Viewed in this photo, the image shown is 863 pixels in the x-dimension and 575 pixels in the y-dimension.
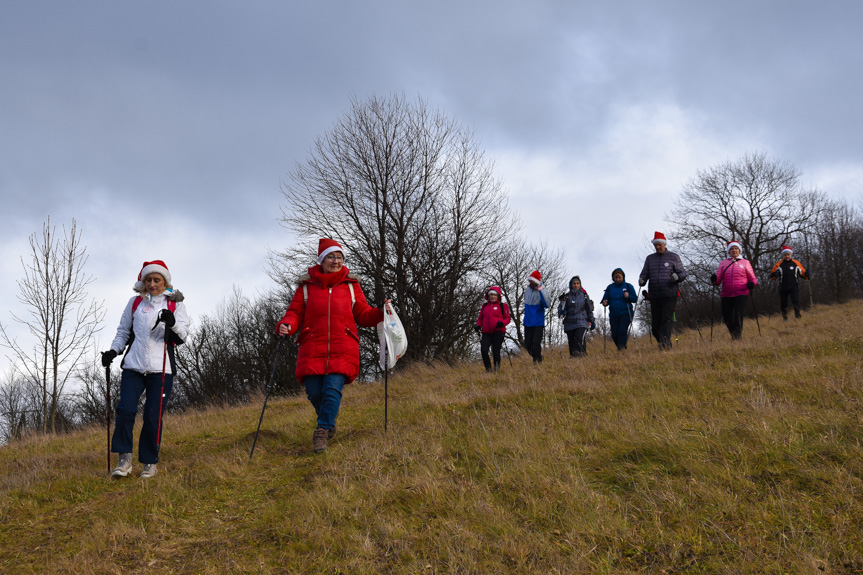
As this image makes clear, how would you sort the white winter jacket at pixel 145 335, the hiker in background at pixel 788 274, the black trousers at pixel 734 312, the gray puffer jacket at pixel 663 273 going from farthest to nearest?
the hiker in background at pixel 788 274 < the black trousers at pixel 734 312 < the gray puffer jacket at pixel 663 273 < the white winter jacket at pixel 145 335

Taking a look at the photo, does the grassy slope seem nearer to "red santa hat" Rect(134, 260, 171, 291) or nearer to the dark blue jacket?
"red santa hat" Rect(134, 260, 171, 291)

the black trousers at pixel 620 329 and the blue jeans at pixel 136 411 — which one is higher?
the black trousers at pixel 620 329

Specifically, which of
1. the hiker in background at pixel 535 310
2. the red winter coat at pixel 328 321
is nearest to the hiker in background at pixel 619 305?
the hiker in background at pixel 535 310

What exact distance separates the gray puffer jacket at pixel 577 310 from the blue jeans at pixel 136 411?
7599mm

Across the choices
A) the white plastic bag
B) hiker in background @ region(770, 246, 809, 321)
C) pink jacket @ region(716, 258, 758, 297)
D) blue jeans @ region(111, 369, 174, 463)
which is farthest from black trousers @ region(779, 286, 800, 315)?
blue jeans @ region(111, 369, 174, 463)

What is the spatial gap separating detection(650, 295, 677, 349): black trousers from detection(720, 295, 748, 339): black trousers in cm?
105

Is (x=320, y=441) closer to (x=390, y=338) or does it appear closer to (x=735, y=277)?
(x=390, y=338)

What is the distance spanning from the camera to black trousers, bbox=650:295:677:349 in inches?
389

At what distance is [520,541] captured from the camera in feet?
10.1

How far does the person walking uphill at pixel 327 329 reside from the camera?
5.36 metres

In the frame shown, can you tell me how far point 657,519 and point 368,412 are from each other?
512 cm

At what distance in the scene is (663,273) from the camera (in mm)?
9750

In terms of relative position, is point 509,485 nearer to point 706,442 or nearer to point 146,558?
point 706,442

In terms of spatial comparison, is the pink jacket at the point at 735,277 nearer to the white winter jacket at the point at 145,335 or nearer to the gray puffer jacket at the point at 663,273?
the gray puffer jacket at the point at 663,273
